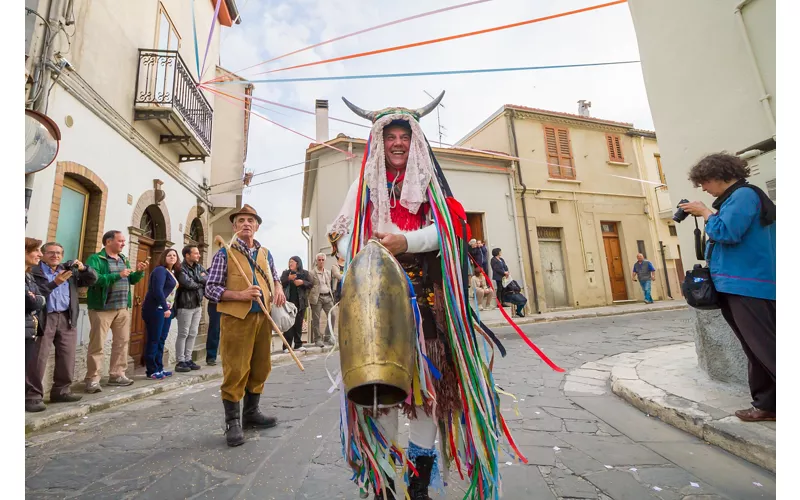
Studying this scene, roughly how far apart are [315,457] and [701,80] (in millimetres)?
4502

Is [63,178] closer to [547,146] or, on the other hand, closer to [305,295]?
[305,295]

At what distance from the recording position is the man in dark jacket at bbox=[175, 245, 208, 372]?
5.82 meters

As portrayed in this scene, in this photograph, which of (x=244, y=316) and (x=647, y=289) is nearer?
(x=244, y=316)

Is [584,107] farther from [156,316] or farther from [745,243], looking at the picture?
[156,316]

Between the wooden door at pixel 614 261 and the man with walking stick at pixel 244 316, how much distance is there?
1532cm

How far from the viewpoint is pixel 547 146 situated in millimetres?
15500

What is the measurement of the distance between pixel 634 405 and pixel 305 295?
6.00 m

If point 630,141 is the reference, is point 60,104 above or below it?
below

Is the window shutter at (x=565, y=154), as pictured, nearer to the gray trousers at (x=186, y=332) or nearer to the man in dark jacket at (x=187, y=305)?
the man in dark jacket at (x=187, y=305)

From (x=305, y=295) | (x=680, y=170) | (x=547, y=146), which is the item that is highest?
(x=547, y=146)

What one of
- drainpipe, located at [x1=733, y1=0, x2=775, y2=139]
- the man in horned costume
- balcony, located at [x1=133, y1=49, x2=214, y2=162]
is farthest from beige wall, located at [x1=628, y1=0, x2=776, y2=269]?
balcony, located at [x1=133, y1=49, x2=214, y2=162]

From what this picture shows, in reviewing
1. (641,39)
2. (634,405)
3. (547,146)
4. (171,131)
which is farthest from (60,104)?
(547,146)

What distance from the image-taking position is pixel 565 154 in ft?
51.4

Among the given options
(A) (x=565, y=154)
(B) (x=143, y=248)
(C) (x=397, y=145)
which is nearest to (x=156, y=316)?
(B) (x=143, y=248)
